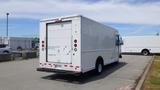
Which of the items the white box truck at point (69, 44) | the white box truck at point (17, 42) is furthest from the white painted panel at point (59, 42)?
the white box truck at point (17, 42)

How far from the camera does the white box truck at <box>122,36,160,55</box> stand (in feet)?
111

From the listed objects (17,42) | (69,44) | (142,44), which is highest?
(17,42)

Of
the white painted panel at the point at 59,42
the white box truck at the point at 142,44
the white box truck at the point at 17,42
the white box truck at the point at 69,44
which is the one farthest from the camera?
the white box truck at the point at 17,42

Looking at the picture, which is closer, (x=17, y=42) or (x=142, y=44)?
(x=142, y=44)

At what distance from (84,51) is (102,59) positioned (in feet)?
10.4

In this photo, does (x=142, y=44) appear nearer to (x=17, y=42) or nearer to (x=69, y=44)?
(x=69, y=44)

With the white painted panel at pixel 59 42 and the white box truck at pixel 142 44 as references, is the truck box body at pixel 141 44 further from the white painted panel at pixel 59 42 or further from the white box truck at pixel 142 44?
the white painted panel at pixel 59 42

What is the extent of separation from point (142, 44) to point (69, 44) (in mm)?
24758

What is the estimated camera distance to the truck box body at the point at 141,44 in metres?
33.8

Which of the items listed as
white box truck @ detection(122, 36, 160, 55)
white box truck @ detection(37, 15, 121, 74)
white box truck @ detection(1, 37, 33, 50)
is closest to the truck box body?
white box truck @ detection(122, 36, 160, 55)

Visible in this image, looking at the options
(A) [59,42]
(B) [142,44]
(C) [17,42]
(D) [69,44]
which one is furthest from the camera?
(C) [17,42]

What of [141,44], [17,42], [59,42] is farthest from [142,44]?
[17,42]

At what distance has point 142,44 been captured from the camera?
113 feet

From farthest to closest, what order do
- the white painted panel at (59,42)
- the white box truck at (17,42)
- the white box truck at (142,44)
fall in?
the white box truck at (17,42)
the white box truck at (142,44)
the white painted panel at (59,42)
